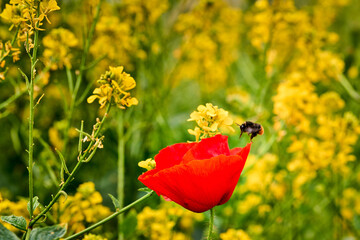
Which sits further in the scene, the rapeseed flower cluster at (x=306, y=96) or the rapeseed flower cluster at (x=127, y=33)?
the rapeseed flower cluster at (x=127, y=33)

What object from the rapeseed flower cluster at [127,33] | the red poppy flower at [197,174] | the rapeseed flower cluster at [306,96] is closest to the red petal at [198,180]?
the red poppy flower at [197,174]

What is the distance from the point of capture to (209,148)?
0.35 m

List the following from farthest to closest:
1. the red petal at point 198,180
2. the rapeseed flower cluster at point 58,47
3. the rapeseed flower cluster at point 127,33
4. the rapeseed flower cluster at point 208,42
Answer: the rapeseed flower cluster at point 208,42 < the rapeseed flower cluster at point 127,33 < the rapeseed flower cluster at point 58,47 < the red petal at point 198,180

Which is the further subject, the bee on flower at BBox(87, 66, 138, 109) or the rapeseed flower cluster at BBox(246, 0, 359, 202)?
the rapeseed flower cluster at BBox(246, 0, 359, 202)

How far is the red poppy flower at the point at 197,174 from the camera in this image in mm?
317

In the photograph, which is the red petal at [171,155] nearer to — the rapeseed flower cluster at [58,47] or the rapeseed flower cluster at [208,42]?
the rapeseed flower cluster at [58,47]

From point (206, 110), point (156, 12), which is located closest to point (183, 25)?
point (156, 12)

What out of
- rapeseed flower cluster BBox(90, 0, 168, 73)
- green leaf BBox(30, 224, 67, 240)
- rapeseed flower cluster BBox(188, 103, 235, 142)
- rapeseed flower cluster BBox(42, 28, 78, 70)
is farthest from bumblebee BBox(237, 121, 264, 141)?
rapeseed flower cluster BBox(90, 0, 168, 73)

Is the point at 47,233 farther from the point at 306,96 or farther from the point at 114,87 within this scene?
the point at 306,96

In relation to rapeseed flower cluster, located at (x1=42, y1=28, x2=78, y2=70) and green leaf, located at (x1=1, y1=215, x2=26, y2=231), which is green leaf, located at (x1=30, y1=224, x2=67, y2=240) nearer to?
green leaf, located at (x1=1, y1=215, x2=26, y2=231)

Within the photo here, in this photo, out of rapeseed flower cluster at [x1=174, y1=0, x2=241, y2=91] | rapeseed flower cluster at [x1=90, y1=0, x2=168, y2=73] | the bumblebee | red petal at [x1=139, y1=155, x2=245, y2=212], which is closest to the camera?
red petal at [x1=139, y1=155, x2=245, y2=212]

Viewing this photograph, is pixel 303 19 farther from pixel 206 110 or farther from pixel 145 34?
pixel 206 110

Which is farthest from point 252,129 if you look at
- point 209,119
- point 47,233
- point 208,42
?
point 208,42

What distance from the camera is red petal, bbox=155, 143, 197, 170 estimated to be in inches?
13.9
